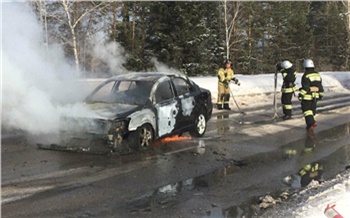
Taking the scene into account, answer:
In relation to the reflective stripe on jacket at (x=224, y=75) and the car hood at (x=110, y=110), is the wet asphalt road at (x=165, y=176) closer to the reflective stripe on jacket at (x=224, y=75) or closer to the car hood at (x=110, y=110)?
the car hood at (x=110, y=110)

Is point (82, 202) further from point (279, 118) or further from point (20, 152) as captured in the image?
point (279, 118)

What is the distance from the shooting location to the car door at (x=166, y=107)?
27.3 feet

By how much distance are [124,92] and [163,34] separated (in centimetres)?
2316

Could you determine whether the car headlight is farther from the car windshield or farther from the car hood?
the car windshield

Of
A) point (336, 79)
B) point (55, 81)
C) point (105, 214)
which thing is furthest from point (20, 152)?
point (336, 79)

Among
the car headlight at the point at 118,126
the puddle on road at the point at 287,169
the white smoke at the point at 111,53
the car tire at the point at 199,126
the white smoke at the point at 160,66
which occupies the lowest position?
the puddle on road at the point at 287,169

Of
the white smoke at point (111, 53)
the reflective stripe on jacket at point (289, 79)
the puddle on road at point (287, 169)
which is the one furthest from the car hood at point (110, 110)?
the white smoke at point (111, 53)

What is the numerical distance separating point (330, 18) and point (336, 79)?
2682 centimetres

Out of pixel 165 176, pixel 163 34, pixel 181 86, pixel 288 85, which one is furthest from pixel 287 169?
pixel 163 34

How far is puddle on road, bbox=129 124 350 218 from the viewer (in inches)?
208

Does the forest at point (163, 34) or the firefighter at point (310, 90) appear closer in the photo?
the firefighter at point (310, 90)

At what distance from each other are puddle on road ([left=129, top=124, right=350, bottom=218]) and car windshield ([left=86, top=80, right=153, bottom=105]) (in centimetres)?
227

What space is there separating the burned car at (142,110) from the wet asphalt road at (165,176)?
1.15 feet

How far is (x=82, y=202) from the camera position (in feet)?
17.0
